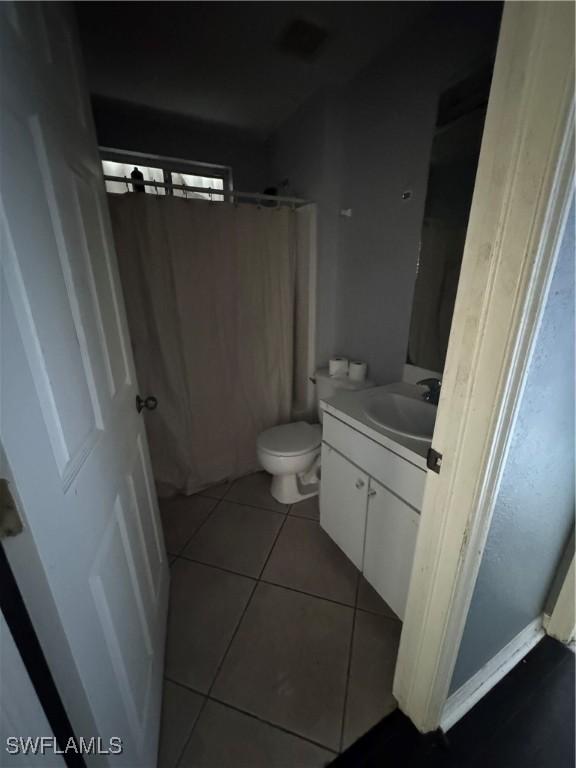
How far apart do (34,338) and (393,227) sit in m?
1.60

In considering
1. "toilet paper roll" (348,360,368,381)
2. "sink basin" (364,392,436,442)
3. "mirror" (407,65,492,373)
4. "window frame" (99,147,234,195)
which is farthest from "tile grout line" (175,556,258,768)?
"window frame" (99,147,234,195)

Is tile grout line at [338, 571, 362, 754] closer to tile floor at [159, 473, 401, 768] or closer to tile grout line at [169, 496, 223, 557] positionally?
tile floor at [159, 473, 401, 768]

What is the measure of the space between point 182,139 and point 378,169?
4.81 ft

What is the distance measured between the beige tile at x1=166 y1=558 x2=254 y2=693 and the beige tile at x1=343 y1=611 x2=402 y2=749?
467 millimetres

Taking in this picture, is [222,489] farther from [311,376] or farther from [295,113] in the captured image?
[295,113]

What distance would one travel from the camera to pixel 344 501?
4.29ft

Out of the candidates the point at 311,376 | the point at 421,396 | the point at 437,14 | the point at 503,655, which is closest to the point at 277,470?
the point at 311,376

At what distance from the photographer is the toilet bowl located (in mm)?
1658

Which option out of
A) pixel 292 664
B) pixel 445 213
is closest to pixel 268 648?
pixel 292 664

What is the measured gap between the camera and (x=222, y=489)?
77.6 inches

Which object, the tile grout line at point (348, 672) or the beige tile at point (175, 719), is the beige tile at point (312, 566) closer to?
the tile grout line at point (348, 672)

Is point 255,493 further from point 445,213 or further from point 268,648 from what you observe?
point 445,213

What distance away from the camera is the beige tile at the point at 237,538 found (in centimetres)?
145

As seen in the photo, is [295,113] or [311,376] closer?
[295,113]
